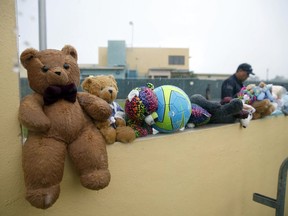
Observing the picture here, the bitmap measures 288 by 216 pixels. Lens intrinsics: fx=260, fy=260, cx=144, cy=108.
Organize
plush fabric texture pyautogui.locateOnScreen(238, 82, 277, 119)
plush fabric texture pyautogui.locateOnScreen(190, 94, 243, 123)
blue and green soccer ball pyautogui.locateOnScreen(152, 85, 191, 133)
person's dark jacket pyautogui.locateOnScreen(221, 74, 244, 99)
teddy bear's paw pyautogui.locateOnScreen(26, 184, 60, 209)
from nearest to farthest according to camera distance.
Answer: teddy bear's paw pyautogui.locateOnScreen(26, 184, 60, 209) < blue and green soccer ball pyautogui.locateOnScreen(152, 85, 191, 133) < plush fabric texture pyautogui.locateOnScreen(190, 94, 243, 123) < plush fabric texture pyautogui.locateOnScreen(238, 82, 277, 119) < person's dark jacket pyautogui.locateOnScreen(221, 74, 244, 99)

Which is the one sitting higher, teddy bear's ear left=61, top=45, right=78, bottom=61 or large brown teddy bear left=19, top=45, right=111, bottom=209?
teddy bear's ear left=61, top=45, right=78, bottom=61

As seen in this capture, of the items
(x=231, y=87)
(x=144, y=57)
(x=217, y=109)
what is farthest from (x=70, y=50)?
(x=144, y=57)

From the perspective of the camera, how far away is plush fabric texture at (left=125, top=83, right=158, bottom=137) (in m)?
1.62

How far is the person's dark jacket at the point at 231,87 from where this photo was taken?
339cm

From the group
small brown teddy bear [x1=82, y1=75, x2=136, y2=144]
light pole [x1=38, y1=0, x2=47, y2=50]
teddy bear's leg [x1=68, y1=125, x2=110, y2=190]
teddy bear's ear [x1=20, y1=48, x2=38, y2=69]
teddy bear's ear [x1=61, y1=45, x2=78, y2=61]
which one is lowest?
teddy bear's leg [x1=68, y1=125, x2=110, y2=190]

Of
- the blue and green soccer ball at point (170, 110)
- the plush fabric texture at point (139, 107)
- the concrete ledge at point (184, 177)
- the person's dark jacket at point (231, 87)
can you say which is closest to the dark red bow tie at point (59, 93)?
the concrete ledge at point (184, 177)

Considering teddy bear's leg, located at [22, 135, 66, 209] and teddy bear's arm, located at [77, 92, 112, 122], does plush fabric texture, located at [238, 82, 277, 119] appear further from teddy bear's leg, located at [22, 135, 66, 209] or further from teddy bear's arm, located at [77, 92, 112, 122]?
teddy bear's leg, located at [22, 135, 66, 209]

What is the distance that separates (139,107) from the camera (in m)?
1.62

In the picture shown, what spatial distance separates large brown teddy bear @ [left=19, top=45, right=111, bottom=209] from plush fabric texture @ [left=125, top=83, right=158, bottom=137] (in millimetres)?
297

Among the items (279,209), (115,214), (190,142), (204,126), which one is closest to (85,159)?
(115,214)

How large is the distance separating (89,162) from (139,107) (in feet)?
1.73

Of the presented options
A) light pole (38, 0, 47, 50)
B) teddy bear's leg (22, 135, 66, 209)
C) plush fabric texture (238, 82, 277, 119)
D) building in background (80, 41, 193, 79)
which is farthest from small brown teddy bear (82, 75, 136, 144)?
building in background (80, 41, 193, 79)

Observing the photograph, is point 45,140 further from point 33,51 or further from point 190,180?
point 190,180

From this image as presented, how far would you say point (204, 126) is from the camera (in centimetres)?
222
